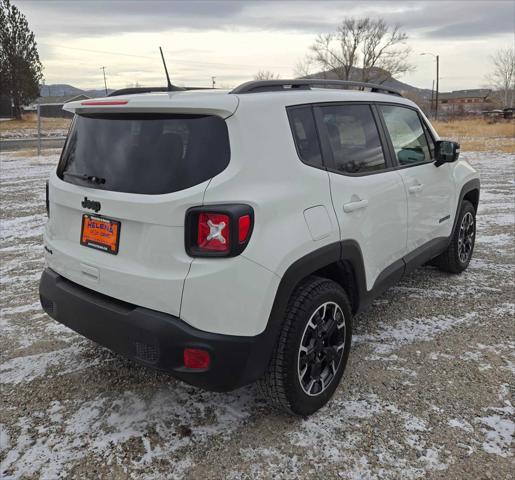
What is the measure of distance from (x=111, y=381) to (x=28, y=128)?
3820cm

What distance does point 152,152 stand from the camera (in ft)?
7.72

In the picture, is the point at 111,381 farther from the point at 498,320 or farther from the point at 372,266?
the point at 498,320

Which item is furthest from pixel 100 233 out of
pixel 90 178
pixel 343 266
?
pixel 343 266

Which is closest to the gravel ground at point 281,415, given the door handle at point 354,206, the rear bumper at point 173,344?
the rear bumper at point 173,344

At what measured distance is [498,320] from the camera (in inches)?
152

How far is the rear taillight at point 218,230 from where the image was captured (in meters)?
2.14

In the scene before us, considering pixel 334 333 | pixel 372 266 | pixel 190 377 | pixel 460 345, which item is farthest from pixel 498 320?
pixel 190 377

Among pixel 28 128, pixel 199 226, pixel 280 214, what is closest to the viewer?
pixel 199 226

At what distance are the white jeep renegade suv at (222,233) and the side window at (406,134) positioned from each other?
55cm

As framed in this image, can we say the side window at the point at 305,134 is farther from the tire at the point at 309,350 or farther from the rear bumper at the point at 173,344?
the rear bumper at the point at 173,344

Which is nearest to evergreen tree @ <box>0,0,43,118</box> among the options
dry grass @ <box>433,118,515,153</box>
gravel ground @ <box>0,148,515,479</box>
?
dry grass @ <box>433,118,515,153</box>

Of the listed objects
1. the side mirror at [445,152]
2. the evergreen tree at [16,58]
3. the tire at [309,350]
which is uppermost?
the evergreen tree at [16,58]

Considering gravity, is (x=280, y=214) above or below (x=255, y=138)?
below

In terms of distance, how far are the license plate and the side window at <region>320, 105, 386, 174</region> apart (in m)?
1.30
